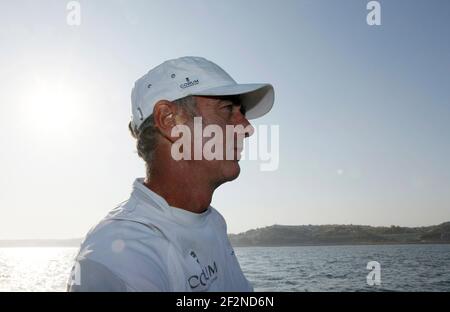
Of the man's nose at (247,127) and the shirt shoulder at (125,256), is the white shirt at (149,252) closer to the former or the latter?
the shirt shoulder at (125,256)

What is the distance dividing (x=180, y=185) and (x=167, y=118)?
0.45 metres

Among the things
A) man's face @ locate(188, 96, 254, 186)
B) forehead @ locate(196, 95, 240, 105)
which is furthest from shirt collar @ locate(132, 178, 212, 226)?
forehead @ locate(196, 95, 240, 105)

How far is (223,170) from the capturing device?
2.48m

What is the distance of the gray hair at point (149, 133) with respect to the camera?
2.45 m

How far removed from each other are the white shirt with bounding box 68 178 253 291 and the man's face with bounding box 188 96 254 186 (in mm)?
313

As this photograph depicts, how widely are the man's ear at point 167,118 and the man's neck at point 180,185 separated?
0.21m

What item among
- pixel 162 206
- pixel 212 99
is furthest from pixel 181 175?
pixel 212 99

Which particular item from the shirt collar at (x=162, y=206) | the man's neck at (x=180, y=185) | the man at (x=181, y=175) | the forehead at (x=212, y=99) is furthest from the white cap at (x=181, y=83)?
the shirt collar at (x=162, y=206)

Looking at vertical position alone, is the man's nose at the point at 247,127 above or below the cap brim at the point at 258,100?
below

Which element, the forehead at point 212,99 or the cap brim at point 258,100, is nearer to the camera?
the forehead at point 212,99

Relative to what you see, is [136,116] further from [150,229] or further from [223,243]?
[223,243]

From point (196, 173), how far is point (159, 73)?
71 cm

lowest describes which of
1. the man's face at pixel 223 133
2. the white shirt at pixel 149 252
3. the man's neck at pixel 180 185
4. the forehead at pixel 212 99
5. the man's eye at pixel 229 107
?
the white shirt at pixel 149 252

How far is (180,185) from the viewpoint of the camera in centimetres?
239
